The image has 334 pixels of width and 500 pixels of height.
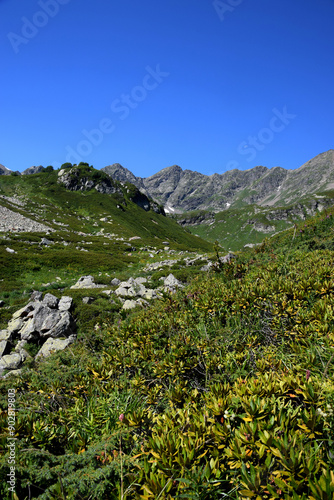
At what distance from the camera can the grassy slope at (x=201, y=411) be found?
7.27ft

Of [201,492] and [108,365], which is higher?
[108,365]

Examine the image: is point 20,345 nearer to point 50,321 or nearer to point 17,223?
point 50,321

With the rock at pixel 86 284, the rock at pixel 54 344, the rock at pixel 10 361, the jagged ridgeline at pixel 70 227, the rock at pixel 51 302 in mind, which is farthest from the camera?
the jagged ridgeline at pixel 70 227

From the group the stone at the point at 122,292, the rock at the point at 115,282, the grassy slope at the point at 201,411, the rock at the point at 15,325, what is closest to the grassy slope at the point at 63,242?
the rock at the point at 15,325

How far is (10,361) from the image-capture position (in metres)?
8.45

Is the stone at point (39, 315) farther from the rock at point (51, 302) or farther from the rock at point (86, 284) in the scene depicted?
the rock at point (86, 284)

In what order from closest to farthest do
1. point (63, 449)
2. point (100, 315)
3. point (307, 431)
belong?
point (307, 431)
point (63, 449)
point (100, 315)

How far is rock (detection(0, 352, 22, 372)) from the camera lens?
27.2ft

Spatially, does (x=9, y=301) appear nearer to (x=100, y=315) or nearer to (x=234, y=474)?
(x=100, y=315)

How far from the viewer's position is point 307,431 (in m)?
2.42

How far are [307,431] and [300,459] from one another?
48cm

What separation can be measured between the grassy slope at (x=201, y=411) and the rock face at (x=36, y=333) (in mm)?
2406

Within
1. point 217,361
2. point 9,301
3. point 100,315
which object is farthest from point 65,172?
point 217,361

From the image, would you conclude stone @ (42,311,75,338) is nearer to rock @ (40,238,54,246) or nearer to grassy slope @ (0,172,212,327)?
grassy slope @ (0,172,212,327)
